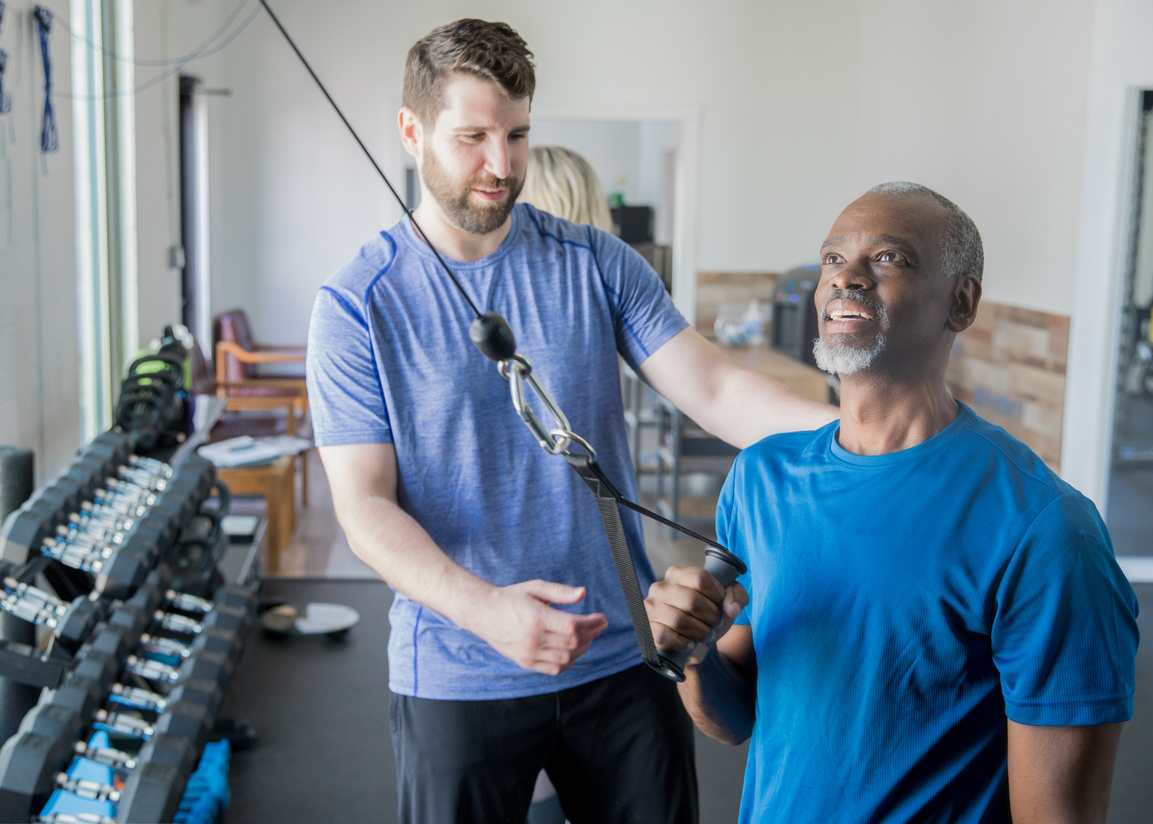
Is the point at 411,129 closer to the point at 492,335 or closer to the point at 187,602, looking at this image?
the point at 492,335

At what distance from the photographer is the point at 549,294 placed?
62.4 inches

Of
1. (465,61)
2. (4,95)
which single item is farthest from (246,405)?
(465,61)

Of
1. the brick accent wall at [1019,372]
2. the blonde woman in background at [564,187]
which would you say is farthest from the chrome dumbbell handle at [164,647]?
the brick accent wall at [1019,372]

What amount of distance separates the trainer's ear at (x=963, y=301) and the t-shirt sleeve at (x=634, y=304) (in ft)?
1.88

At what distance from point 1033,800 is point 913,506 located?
0.95 ft

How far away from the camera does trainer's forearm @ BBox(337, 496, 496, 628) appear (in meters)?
1.26

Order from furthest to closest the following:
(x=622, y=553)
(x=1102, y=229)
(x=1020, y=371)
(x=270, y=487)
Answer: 1. (x=1020, y=371)
2. (x=270, y=487)
3. (x=1102, y=229)
4. (x=622, y=553)

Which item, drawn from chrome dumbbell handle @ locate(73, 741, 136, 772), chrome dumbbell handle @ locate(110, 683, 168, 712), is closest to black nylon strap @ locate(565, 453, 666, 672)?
chrome dumbbell handle @ locate(73, 741, 136, 772)

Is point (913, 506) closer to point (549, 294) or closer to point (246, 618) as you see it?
point (549, 294)

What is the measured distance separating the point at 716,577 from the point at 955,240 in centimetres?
44

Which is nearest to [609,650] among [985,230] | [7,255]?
[7,255]

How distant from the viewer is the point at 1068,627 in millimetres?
951

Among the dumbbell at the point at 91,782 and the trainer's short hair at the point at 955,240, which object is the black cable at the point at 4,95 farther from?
the trainer's short hair at the point at 955,240

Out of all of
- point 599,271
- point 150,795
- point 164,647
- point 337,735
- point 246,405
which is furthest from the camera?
point 246,405
